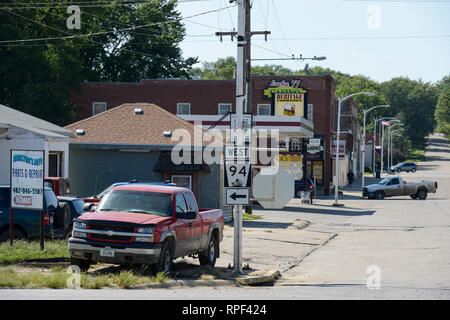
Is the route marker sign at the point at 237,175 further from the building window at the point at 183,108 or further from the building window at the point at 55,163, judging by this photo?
the building window at the point at 183,108

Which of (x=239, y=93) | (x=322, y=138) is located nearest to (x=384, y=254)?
Answer: (x=239, y=93)

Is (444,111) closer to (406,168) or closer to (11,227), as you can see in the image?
(406,168)

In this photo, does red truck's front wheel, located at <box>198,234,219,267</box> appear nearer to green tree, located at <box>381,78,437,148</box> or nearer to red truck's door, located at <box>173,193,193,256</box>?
red truck's door, located at <box>173,193,193,256</box>

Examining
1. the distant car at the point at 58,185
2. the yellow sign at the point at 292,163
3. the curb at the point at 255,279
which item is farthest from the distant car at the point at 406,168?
the curb at the point at 255,279

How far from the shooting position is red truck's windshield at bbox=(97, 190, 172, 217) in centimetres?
1467

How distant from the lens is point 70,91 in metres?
59.2

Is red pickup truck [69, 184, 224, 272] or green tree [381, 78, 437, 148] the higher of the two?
green tree [381, 78, 437, 148]

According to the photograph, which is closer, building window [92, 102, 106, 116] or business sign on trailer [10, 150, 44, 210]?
business sign on trailer [10, 150, 44, 210]

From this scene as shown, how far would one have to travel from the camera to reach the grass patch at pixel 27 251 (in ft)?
48.1

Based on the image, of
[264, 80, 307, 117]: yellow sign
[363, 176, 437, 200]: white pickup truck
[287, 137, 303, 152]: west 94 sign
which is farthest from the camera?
[264, 80, 307, 117]: yellow sign

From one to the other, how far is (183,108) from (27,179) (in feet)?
145

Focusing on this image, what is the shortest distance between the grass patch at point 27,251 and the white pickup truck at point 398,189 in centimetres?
4143

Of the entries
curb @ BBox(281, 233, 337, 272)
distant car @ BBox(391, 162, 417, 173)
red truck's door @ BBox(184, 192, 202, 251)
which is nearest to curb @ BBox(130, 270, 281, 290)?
red truck's door @ BBox(184, 192, 202, 251)

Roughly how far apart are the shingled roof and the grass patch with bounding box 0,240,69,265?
13768 mm
